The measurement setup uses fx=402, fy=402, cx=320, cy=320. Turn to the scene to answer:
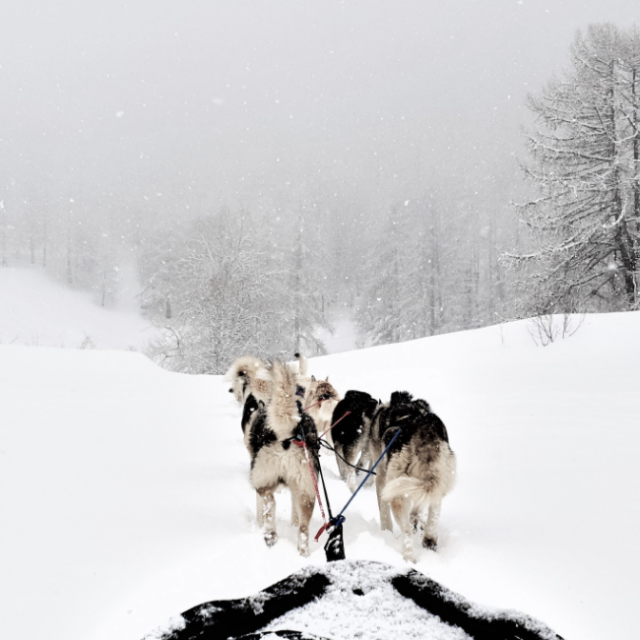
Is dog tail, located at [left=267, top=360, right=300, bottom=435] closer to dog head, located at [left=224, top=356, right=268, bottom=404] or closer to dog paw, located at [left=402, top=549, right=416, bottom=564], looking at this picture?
dog paw, located at [left=402, top=549, right=416, bottom=564]

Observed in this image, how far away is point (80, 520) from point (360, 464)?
3.14m

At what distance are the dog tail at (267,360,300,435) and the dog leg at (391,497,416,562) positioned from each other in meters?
0.92

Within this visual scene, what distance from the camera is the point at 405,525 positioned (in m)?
2.77

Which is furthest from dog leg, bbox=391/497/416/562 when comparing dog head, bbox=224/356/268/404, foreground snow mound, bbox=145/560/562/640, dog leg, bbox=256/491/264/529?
dog head, bbox=224/356/268/404

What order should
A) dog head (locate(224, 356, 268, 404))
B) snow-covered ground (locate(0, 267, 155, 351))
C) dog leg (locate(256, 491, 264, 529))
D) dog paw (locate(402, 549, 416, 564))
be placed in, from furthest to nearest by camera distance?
snow-covered ground (locate(0, 267, 155, 351)) < dog head (locate(224, 356, 268, 404)) < dog leg (locate(256, 491, 264, 529)) < dog paw (locate(402, 549, 416, 564))

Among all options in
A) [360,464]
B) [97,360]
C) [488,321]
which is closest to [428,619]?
[360,464]

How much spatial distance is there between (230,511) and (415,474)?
5.74 ft

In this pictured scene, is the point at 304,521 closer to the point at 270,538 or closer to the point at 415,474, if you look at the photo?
the point at 270,538

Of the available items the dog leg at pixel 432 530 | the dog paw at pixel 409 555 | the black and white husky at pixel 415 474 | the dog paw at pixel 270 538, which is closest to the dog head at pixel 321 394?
the black and white husky at pixel 415 474

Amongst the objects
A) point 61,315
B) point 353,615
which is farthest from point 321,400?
point 61,315

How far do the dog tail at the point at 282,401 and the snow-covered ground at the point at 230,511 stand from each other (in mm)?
873

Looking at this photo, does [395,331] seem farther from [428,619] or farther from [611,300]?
[428,619]

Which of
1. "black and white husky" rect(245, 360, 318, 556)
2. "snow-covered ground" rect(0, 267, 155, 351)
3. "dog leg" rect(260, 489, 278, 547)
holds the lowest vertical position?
"dog leg" rect(260, 489, 278, 547)

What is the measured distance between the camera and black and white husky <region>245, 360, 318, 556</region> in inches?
116
